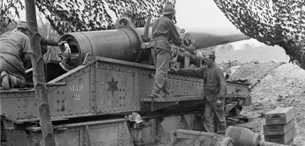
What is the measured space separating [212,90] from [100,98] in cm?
312

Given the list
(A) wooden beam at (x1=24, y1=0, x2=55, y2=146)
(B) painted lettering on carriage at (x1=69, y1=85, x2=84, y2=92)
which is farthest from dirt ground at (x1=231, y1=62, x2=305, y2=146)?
(A) wooden beam at (x1=24, y1=0, x2=55, y2=146)

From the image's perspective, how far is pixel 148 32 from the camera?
24.7 feet

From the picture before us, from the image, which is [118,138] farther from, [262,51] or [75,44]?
[262,51]

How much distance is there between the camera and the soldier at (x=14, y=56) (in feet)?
18.6

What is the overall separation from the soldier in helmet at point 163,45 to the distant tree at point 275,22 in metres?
3.50

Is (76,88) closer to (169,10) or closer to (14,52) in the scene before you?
(14,52)

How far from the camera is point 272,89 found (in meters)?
12.7

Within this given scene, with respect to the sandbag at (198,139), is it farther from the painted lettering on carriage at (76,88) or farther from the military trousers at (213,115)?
the military trousers at (213,115)

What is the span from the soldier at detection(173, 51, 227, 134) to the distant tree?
501 centimetres

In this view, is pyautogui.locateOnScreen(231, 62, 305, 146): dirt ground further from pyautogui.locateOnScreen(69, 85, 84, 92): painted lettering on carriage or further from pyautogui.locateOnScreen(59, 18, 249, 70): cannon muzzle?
pyautogui.locateOnScreen(69, 85, 84, 92): painted lettering on carriage

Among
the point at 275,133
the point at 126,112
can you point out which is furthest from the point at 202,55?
the point at 275,133

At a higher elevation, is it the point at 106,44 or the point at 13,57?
the point at 106,44

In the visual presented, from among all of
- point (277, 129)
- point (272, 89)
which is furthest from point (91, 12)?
point (272, 89)

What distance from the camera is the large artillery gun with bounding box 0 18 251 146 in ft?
16.9
